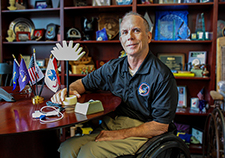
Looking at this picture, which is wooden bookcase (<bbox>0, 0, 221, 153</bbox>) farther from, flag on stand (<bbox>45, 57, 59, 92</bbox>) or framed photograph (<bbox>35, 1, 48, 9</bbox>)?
flag on stand (<bbox>45, 57, 59, 92</bbox>)

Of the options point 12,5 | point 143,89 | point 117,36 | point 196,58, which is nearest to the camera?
point 143,89

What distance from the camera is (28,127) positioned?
40.6 inches

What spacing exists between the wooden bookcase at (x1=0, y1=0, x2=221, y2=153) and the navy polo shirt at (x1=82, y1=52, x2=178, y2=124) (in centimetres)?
123

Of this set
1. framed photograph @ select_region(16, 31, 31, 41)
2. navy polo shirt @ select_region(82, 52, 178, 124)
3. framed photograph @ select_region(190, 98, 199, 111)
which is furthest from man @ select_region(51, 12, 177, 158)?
framed photograph @ select_region(16, 31, 31, 41)

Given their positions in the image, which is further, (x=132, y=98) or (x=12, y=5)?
(x=12, y=5)

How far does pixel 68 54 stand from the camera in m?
1.40

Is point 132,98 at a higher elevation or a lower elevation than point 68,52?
lower

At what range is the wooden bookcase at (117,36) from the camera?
2793 mm

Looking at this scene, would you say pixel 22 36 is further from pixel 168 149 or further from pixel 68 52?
pixel 168 149

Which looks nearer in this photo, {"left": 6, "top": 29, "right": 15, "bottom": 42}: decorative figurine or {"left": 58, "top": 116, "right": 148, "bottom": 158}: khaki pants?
{"left": 58, "top": 116, "right": 148, "bottom": 158}: khaki pants

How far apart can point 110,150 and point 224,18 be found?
266cm

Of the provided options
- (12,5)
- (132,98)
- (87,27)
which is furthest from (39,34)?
(132,98)

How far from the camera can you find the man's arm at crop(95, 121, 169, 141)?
56.4 inches

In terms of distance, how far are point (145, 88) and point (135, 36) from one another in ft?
1.42
